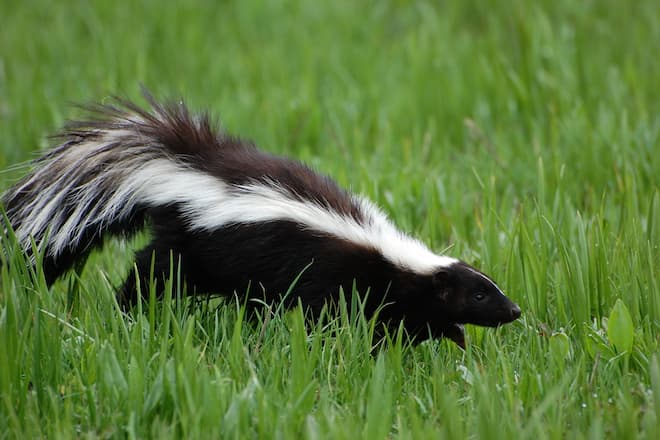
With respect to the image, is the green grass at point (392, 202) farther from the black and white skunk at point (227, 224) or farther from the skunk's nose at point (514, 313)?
the black and white skunk at point (227, 224)

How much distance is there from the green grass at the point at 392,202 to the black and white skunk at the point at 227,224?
0.18 m

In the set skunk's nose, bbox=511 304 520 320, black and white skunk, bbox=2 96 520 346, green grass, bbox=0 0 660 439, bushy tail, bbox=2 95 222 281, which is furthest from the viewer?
bushy tail, bbox=2 95 222 281

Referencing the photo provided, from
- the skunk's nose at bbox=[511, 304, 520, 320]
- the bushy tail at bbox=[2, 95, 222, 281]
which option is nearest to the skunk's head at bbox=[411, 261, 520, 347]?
the skunk's nose at bbox=[511, 304, 520, 320]

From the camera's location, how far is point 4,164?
6672mm

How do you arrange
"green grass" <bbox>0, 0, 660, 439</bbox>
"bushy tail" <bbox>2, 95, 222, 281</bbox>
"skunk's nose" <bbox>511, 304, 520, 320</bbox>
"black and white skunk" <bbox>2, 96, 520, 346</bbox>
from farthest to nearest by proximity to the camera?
1. "bushy tail" <bbox>2, 95, 222, 281</bbox>
2. "black and white skunk" <bbox>2, 96, 520, 346</bbox>
3. "skunk's nose" <bbox>511, 304, 520, 320</bbox>
4. "green grass" <bbox>0, 0, 660, 439</bbox>

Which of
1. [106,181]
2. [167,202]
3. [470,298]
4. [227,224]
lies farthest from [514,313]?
[106,181]

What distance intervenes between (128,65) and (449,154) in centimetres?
328

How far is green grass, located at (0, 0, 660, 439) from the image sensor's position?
319 cm

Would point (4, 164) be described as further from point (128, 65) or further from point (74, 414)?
point (74, 414)

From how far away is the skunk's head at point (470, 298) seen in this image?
410 cm

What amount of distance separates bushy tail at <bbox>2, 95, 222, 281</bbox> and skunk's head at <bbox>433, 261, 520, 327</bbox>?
119 centimetres

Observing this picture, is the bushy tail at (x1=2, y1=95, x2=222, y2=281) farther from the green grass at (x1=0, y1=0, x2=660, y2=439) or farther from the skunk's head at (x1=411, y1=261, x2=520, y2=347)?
the skunk's head at (x1=411, y1=261, x2=520, y2=347)

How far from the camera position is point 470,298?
424 cm

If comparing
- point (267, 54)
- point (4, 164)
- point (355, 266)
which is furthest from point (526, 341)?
point (267, 54)
